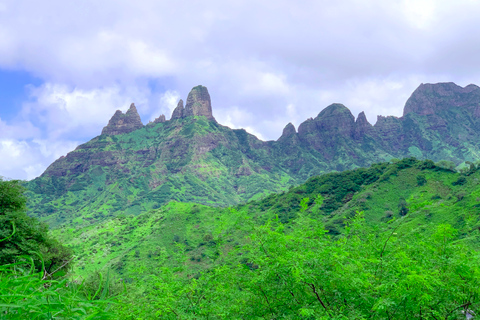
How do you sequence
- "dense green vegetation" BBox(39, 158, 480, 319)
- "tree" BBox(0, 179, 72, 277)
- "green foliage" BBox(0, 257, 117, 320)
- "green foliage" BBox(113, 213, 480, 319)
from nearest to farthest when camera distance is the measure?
1. "green foliage" BBox(0, 257, 117, 320)
2. "green foliage" BBox(113, 213, 480, 319)
3. "dense green vegetation" BBox(39, 158, 480, 319)
4. "tree" BBox(0, 179, 72, 277)

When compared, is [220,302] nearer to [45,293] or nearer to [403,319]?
[403,319]

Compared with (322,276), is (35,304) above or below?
above

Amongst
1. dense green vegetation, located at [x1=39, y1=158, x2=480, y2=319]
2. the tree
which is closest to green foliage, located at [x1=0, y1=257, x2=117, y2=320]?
dense green vegetation, located at [x1=39, y1=158, x2=480, y2=319]

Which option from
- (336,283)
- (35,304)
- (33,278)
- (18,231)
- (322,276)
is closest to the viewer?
(35,304)

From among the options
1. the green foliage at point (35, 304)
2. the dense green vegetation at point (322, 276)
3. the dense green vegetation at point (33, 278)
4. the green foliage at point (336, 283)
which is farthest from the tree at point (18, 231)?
the green foliage at point (35, 304)

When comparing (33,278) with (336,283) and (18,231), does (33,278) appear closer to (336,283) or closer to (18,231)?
(336,283)

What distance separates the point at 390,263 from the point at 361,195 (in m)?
68.1

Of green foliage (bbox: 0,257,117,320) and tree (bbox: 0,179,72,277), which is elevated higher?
tree (bbox: 0,179,72,277)

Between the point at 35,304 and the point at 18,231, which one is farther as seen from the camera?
the point at 18,231

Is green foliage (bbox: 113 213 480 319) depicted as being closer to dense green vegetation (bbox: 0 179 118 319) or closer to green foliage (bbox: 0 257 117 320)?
dense green vegetation (bbox: 0 179 118 319)

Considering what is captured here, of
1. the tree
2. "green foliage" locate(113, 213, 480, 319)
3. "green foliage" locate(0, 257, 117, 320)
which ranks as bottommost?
"green foliage" locate(113, 213, 480, 319)

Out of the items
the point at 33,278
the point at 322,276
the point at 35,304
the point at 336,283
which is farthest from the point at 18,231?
the point at 35,304

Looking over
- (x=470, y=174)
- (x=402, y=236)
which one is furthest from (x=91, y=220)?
(x=402, y=236)

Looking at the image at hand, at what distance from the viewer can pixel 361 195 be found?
7094 centimetres
